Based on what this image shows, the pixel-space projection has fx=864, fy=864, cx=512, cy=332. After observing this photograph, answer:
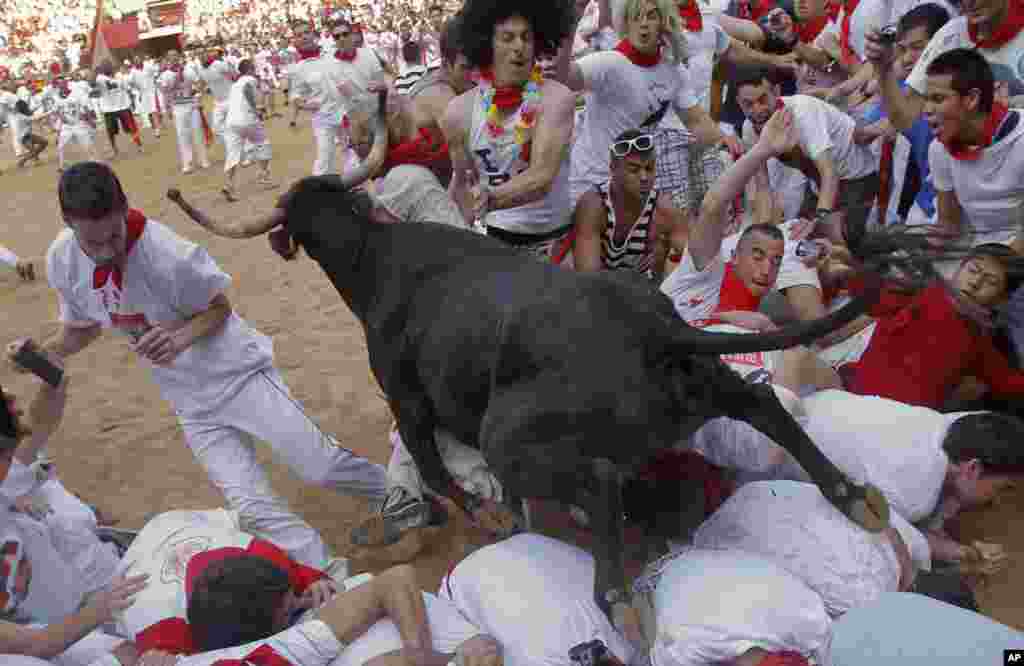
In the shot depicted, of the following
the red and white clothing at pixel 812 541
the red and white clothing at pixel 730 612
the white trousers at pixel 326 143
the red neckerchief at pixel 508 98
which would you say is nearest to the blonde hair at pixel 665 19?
the red neckerchief at pixel 508 98

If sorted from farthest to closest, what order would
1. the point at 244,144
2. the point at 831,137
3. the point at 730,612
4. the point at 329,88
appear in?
the point at 244,144
the point at 329,88
the point at 831,137
the point at 730,612

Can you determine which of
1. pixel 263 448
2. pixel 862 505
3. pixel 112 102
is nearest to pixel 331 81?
pixel 263 448

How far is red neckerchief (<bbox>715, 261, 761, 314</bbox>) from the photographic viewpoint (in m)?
3.96

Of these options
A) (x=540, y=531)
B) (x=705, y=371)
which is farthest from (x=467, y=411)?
(x=705, y=371)

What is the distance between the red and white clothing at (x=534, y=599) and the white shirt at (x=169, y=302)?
148 cm

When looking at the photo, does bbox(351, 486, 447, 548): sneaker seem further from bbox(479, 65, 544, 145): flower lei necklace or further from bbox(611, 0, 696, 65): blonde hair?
bbox(611, 0, 696, 65): blonde hair

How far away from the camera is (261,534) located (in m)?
3.61

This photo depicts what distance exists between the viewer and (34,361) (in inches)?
125

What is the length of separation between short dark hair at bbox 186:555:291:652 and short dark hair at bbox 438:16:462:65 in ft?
9.06

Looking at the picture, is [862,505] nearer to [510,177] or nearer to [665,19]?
[510,177]

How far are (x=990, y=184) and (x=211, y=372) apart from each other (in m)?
3.54

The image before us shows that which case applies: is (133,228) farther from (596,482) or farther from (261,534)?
(596,482)

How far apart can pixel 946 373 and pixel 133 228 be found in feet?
10.9

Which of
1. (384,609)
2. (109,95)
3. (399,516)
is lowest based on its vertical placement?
(399,516)
